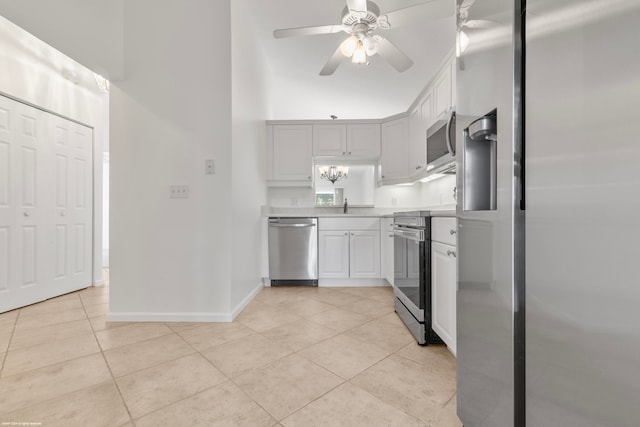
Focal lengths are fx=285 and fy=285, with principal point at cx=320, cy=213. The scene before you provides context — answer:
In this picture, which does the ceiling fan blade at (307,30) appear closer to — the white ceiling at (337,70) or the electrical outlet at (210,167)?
the white ceiling at (337,70)

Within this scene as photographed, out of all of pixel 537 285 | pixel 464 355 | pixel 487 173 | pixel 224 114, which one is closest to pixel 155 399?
pixel 464 355

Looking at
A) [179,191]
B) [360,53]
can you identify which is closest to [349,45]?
[360,53]

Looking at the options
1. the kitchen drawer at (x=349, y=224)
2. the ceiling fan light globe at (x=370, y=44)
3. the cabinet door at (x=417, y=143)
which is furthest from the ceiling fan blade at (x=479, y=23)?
the kitchen drawer at (x=349, y=224)

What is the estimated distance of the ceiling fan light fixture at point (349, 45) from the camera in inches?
94.0

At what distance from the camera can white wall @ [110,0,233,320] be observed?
2.38 m

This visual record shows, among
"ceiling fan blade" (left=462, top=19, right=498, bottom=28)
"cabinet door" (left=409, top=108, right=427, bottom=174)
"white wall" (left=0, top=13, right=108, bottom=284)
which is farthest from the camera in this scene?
"cabinet door" (left=409, top=108, right=427, bottom=174)

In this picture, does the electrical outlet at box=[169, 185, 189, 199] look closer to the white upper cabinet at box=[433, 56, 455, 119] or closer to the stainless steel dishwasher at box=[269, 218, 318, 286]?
the stainless steel dishwasher at box=[269, 218, 318, 286]

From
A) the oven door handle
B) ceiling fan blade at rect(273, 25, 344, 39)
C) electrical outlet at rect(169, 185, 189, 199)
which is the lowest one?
the oven door handle

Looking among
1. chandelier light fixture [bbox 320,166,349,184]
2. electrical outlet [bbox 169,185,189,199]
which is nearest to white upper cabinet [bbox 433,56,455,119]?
chandelier light fixture [bbox 320,166,349,184]

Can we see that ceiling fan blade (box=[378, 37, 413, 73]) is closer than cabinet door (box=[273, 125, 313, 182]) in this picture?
Yes

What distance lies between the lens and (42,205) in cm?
309

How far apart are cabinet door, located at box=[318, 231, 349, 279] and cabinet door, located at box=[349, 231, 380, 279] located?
0.09 m

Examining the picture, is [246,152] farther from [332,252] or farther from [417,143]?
[417,143]

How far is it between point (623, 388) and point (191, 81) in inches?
112
